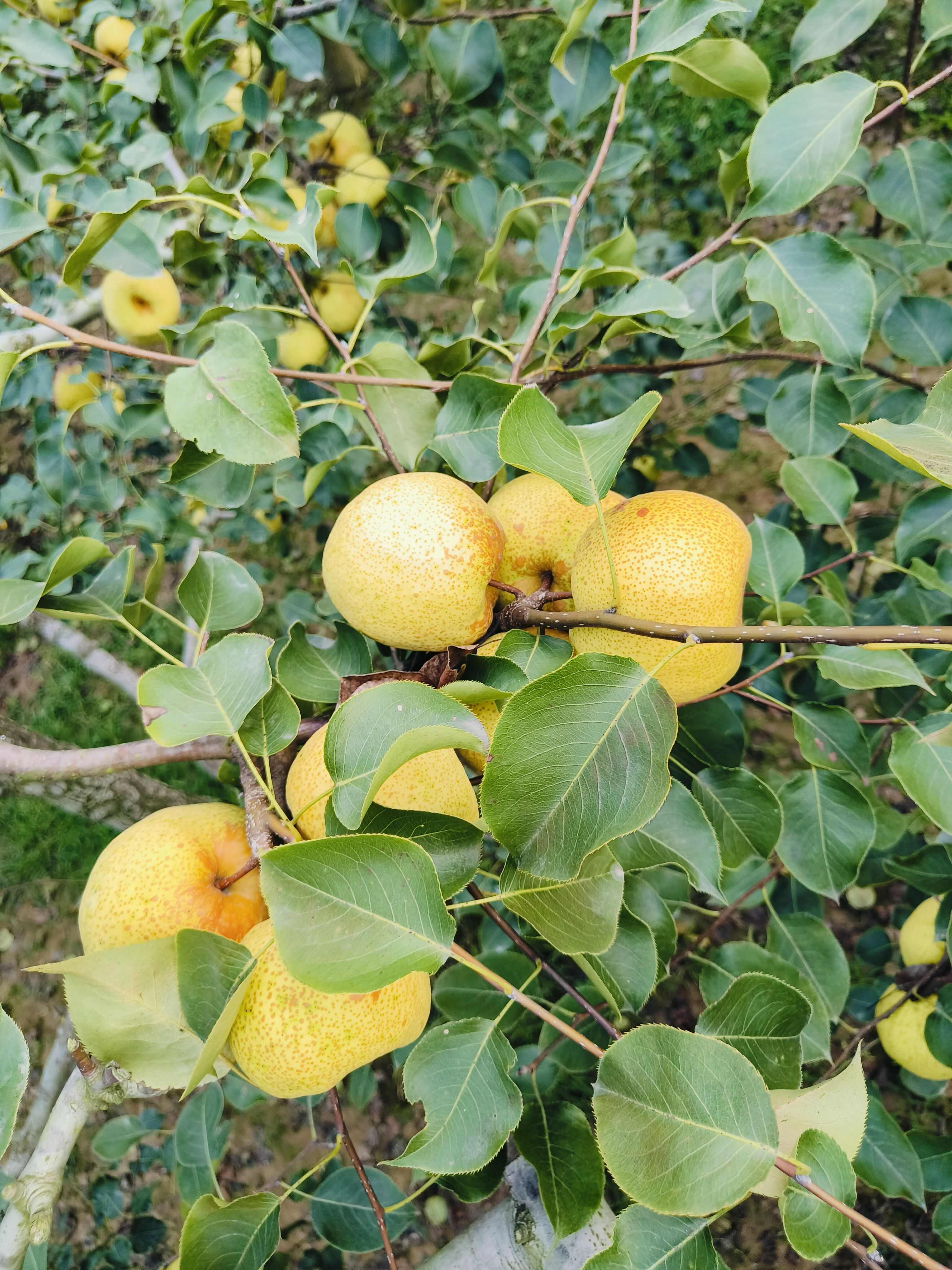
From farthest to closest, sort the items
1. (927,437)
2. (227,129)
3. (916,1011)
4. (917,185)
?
(227,129) < (916,1011) < (917,185) < (927,437)

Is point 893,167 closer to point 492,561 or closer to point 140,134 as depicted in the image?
point 492,561

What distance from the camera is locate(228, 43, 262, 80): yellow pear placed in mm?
1627

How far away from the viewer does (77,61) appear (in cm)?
174

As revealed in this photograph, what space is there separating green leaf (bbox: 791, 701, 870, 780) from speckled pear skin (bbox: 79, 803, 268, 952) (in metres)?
0.73

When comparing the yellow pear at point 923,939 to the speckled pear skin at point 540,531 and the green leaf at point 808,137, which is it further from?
the green leaf at point 808,137

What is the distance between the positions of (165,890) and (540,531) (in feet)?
2.03

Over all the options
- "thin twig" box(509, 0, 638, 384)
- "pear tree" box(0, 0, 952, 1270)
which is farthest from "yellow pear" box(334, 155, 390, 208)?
"thin twig" box(509, 0, 638, 384)

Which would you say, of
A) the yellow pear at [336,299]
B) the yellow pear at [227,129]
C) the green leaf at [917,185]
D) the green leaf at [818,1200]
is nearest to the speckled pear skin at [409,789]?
the green leaf at [818,1200]

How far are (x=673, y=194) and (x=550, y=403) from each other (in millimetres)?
2294

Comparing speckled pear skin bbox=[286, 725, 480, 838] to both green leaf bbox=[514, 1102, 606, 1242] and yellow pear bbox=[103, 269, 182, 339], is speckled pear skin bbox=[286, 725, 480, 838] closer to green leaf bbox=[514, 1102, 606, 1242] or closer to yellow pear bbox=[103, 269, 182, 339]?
green leaf bbox=[514, 1102, 606, 1242]

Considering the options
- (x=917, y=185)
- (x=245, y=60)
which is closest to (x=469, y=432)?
(x=917, y=185)

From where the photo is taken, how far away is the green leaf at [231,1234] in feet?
2.69

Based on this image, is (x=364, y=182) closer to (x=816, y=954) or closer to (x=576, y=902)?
(x=576, y=902)

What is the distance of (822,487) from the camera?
49.2 inches
